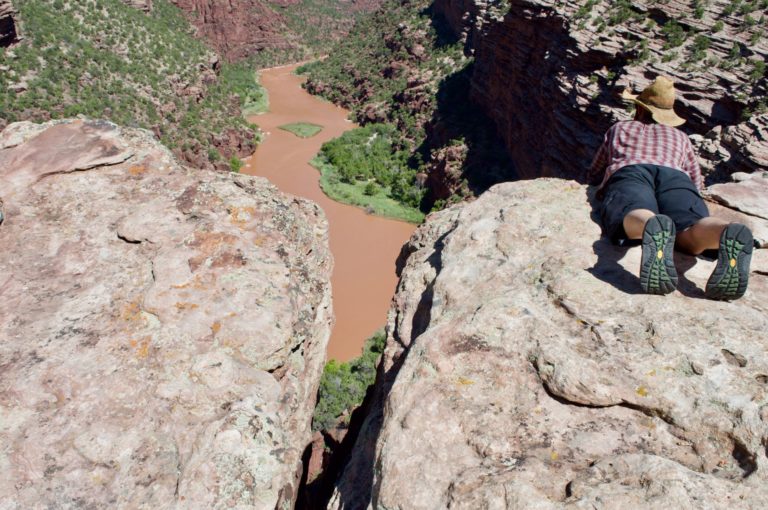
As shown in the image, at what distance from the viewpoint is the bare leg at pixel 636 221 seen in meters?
3.73

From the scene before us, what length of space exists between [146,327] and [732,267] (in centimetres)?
410

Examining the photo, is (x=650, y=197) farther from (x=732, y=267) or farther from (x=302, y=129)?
(x=302, y=129)

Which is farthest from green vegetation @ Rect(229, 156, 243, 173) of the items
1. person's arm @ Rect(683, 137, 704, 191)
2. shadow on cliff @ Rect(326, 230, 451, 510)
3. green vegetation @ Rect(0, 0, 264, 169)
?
person's arm @ Rect(683, 137, 704, 191)

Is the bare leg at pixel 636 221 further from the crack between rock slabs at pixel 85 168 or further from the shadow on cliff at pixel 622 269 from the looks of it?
the crack between rock slabs at pixel 85 168

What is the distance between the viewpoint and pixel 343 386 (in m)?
14.0

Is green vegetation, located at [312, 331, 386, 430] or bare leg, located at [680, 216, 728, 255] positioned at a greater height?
bare leg, located at [680, 216, 728, 255]

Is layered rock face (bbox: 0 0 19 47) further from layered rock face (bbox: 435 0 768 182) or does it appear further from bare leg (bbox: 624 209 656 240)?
bare leg (bbox: 624 209 656 240)

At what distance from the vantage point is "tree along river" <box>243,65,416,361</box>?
18.8 meters

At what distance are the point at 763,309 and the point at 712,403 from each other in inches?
47.7

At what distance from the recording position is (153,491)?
9.14ft

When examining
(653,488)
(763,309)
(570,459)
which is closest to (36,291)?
(570,459)

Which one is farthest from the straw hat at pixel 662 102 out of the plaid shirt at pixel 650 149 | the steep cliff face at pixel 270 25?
the steep cliff face at pixel 270 25

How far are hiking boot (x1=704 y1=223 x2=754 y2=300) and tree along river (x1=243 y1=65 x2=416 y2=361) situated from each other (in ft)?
47.3

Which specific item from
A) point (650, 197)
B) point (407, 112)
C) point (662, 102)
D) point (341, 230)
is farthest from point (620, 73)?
point (407, 112)
